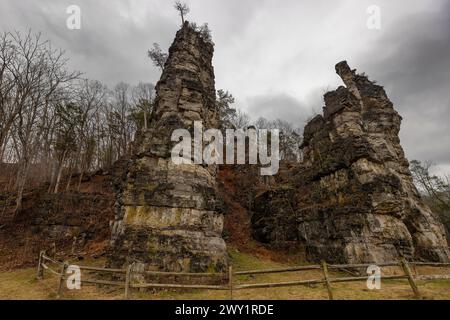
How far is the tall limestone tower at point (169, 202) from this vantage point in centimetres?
1120

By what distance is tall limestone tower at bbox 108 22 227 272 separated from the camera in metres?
11.2

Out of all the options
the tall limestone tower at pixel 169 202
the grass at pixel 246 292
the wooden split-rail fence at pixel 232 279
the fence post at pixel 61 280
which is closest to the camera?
the wooden split-rail fence at pixel 232 279

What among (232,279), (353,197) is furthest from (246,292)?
(353,197)

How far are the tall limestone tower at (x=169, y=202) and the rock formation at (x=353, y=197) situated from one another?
24.3 feet

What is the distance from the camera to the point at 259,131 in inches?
1368

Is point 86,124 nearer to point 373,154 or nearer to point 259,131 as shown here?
point 259,131

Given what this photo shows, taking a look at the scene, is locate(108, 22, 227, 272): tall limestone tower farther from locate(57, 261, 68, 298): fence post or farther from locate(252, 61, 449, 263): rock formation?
locate(252, 61, 449, 263): rock formation

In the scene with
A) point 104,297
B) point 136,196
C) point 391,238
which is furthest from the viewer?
point 391,238

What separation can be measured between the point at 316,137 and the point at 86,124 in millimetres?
25883

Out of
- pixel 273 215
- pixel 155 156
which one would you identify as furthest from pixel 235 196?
pixel 155 156

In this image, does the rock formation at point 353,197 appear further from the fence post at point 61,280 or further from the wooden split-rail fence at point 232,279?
the fence post at point 61,280

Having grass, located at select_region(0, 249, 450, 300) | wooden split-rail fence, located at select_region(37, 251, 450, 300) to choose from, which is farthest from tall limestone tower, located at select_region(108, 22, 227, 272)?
grass, located at select_region(0, 249, 450, 300)

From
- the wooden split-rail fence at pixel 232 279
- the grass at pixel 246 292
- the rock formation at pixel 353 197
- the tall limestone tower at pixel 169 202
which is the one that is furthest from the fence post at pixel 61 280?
the rock formation at pixel 353 197

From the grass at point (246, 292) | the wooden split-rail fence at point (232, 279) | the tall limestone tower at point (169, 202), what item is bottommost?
the grass at point (246, 292)
